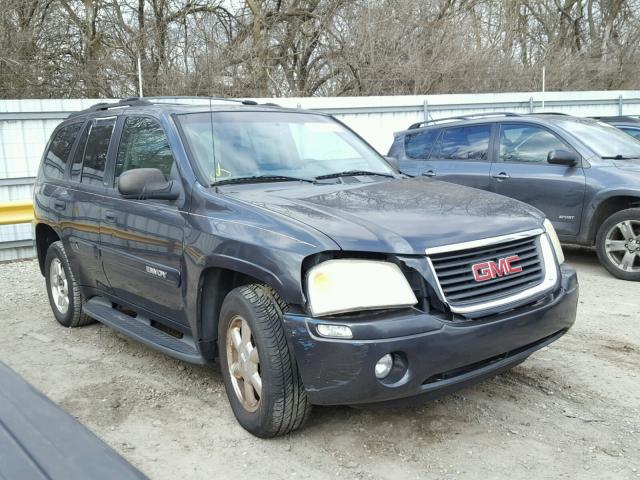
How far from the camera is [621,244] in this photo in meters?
6.55

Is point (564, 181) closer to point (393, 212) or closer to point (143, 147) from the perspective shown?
point (393, 212)

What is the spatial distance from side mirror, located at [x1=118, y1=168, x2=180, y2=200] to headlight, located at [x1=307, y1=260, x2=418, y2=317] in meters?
Result: 1.31

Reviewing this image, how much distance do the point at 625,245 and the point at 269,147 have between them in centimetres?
423

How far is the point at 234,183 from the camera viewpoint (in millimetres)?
3820

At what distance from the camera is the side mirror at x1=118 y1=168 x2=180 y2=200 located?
3.73m

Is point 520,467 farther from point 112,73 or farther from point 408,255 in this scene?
point 112,73

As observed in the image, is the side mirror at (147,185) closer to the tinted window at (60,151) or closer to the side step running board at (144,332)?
the side step running board at (144,332)

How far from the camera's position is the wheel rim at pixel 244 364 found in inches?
128

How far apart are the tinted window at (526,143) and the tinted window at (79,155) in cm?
479

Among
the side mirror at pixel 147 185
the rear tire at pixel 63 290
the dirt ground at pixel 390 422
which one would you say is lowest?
the dirt ground at pixel 390 422

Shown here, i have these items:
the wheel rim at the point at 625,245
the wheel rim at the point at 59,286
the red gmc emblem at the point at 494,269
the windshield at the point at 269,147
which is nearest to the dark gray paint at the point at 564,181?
the wheel rim at the point at 625,245

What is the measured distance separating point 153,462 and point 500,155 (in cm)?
583

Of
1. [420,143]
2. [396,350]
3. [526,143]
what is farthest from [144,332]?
[420,143]

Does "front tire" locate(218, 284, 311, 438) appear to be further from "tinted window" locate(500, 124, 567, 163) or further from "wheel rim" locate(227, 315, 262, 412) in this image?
"tinted window" locate(500, 124, 567, 163)
